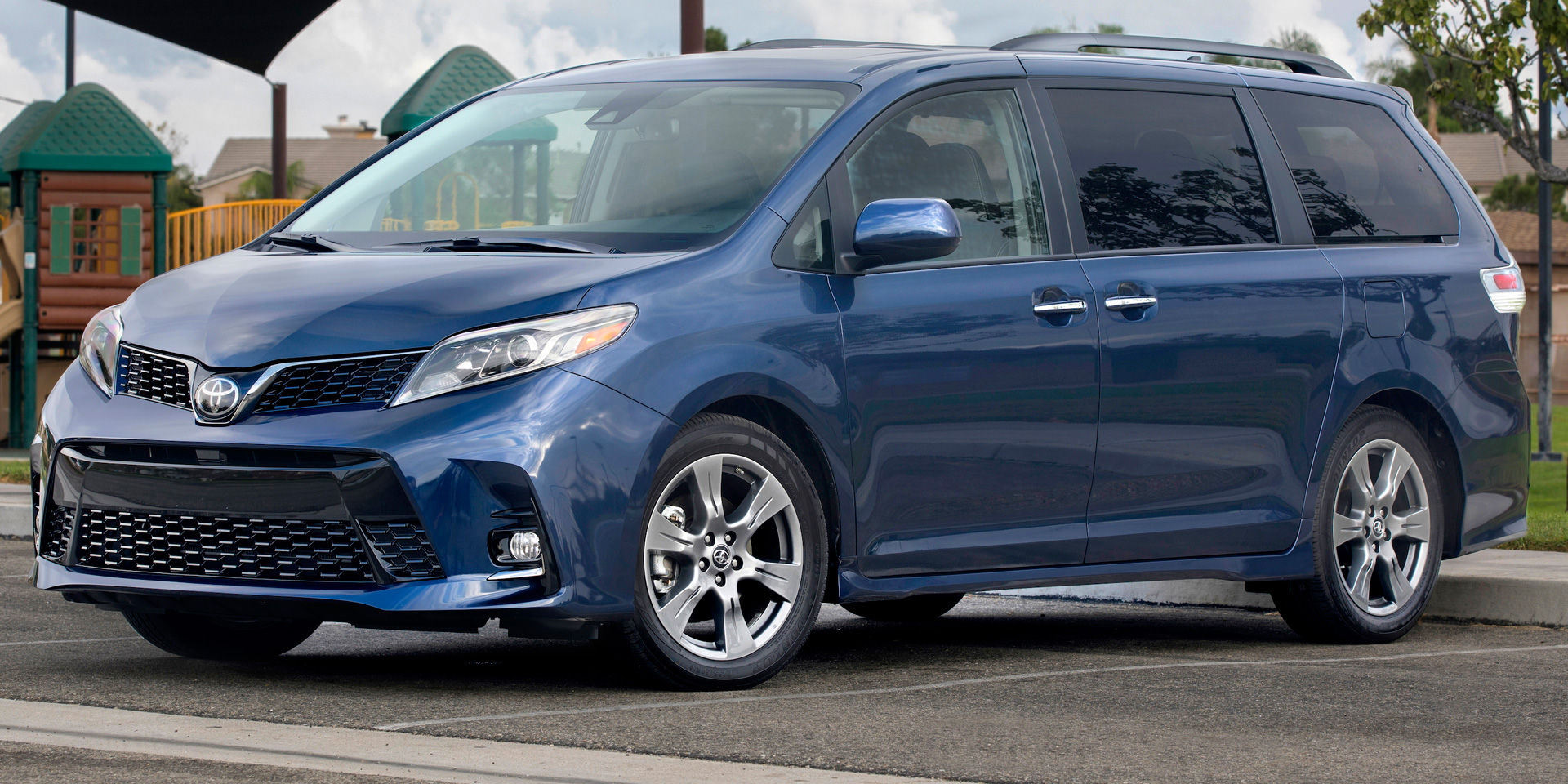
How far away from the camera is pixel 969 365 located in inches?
237

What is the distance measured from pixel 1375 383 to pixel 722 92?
258 cm

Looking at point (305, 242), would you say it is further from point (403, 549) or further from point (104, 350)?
→ point (403, 549)

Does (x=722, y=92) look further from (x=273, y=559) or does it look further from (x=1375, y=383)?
(x=1375, y=383)

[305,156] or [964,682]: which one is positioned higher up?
[305,156]

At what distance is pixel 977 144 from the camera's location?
6430 mm

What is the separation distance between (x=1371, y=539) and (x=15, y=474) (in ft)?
31.5

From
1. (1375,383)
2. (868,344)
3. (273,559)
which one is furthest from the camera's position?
(1375,383)

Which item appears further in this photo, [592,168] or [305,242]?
[592,168]

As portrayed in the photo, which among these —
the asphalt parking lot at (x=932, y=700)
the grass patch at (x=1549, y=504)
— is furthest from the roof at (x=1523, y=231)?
the asphalt parking lot at (x=932, y=700)

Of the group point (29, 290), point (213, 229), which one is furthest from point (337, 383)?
point (213, 229)

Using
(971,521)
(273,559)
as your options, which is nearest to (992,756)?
(971,521)

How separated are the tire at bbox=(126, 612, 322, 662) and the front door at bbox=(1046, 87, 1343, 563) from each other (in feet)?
8.39

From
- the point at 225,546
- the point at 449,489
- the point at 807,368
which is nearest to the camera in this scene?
the point at 449,489

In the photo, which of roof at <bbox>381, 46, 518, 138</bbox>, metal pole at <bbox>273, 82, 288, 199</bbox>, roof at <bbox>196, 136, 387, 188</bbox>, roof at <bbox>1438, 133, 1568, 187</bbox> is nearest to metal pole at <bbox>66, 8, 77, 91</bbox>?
metal pole at <bbox>273, 82, 288, 199</bbox>
